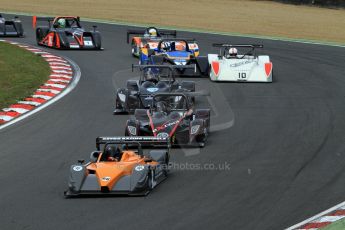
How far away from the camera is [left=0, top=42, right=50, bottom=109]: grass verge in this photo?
22459 millimetres

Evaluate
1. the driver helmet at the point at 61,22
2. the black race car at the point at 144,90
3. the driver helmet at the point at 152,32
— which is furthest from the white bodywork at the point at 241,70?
the driver helmet at the point at 61,22

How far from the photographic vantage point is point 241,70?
26203mm

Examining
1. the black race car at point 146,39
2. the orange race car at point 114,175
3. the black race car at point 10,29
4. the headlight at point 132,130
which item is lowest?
the black race car at point 10,29

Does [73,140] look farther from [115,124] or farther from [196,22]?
[196,22]

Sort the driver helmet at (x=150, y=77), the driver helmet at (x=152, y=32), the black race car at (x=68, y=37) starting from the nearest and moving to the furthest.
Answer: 1. the driver helmet at (x=150, y=77)
2. the driver helmet at (x=152, y=32)
3. the black race car at (x=68, y=37)

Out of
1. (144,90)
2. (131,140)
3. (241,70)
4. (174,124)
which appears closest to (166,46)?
(241,70)

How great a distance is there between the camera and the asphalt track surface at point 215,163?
11445 mm

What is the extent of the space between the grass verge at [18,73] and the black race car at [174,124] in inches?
210

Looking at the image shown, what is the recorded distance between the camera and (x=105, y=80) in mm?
26188

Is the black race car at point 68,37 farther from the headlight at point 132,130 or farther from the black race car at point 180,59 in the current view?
the headlight at point 132,130

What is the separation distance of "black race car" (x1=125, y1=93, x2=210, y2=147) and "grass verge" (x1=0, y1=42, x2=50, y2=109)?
5344 mm

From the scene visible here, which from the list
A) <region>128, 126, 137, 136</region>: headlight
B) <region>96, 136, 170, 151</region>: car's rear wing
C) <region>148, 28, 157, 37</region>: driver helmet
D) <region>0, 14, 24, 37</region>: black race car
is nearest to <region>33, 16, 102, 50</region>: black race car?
<region>148, 28, 157, 37</region>: driver helmet

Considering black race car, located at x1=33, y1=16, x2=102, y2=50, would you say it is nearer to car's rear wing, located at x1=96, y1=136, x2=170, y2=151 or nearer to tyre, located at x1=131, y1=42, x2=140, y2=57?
tyre, located at x1=131, y1=42, x2=140, y2=57

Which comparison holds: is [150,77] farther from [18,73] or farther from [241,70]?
[18,73]
